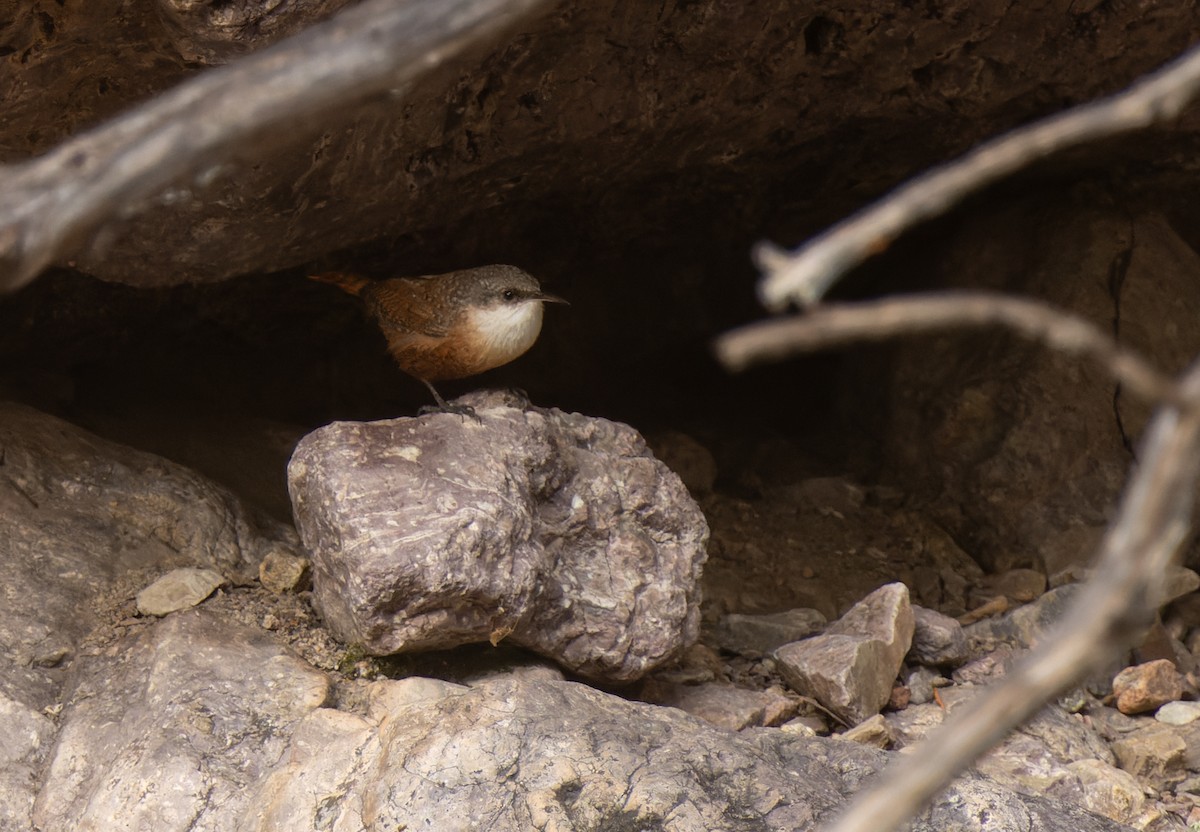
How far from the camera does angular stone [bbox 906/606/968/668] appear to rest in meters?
4.21

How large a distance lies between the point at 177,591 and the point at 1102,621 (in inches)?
123

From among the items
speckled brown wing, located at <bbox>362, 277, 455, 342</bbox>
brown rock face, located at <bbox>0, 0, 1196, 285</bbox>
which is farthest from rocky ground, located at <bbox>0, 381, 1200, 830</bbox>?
brown rock face, located at <bbox>0, 0, 1196, 285</bbox>

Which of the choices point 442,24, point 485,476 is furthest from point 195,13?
point 442,24

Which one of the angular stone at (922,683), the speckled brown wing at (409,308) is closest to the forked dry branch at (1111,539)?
the angular stone at (922,683)

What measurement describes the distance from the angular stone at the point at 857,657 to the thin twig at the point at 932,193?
9.32 feet

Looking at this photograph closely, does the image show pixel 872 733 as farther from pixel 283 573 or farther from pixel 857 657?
pixel 283 573

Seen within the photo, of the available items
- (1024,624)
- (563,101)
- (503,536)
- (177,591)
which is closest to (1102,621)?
(503,536)

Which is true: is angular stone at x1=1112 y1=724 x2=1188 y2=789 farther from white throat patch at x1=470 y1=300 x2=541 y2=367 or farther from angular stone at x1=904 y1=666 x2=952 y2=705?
white throat patch at x1=470 y1=300 x2=541 y2=367

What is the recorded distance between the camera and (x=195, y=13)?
2945 mm

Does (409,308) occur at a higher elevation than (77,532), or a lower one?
higher

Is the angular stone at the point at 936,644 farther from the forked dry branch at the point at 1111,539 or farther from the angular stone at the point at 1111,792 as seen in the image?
the forked dry branch at the point at 1111,539

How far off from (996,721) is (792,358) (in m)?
6.46

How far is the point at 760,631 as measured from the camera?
444 cm

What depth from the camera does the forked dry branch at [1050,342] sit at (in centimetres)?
102
